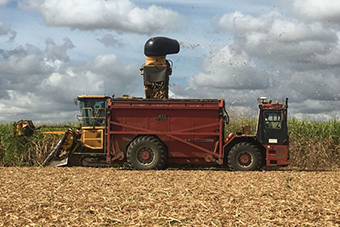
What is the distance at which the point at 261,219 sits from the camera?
823 cm

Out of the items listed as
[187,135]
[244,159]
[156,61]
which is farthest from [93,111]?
[244,159]

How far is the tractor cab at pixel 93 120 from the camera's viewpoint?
56.7 feet

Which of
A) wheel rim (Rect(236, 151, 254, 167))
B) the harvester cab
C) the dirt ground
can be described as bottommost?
the dirt ground

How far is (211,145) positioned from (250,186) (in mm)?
4519

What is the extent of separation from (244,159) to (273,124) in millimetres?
1644

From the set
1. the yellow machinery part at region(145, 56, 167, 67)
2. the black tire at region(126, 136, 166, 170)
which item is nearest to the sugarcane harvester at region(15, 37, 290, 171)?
the black tire at region(126, 136, 166, 170)

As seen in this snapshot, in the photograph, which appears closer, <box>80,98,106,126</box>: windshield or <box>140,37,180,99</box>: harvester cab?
<box>140,37,180,99</box>: harvester cab

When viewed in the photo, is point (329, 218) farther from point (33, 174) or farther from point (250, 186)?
point (33, 174)

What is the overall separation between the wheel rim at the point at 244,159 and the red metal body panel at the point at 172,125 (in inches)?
27.2

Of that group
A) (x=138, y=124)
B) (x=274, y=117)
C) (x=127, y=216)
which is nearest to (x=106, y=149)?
(x=138, y=124)

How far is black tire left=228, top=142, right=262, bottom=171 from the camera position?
15.9 metres

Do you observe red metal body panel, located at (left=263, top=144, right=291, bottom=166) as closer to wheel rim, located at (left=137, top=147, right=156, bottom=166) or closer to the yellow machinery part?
wheel rim, located at (left=137, top=147, right=156, bottom=166)

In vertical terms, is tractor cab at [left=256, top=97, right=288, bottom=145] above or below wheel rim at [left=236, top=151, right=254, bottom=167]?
above

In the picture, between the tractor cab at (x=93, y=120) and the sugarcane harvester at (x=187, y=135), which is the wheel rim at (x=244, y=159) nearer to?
the sugarcane harvester at (x=187, y=135)
